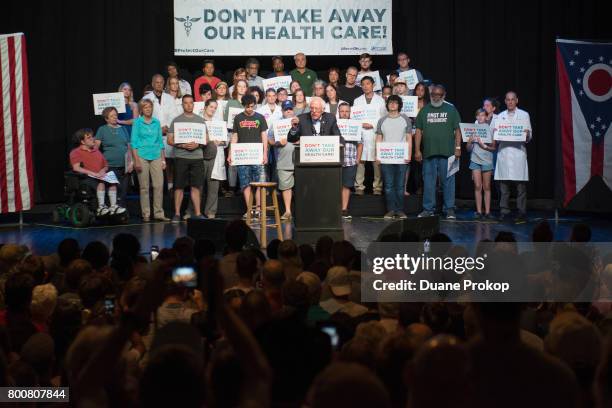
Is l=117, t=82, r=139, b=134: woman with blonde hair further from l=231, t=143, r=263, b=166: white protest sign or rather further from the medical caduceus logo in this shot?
l=231, t=143, r=263, b=166: white protest sign

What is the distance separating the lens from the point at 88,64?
14.0 metres

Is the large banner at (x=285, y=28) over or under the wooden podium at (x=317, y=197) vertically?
over

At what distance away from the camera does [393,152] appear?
11883mm

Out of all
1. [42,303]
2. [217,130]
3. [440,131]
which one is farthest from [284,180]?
[42,303]

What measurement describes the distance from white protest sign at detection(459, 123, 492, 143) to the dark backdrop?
2.21 meters

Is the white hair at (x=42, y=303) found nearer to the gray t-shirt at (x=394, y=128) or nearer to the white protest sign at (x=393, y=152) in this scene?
the white protest sign at (x=393, y=152)

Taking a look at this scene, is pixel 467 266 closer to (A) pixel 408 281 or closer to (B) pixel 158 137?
(A) pixel 408 281

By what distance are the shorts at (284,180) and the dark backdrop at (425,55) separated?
3378mm

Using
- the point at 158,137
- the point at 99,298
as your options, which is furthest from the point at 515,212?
the point at 99,298

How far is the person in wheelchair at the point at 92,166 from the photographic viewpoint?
Result: 11555mm

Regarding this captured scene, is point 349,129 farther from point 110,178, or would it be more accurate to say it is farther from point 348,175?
point 110,178

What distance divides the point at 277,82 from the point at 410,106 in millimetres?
2217

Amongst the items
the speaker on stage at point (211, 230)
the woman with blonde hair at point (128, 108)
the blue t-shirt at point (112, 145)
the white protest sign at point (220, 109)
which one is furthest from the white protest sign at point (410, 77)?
the speaker on stage at point (211, 230)

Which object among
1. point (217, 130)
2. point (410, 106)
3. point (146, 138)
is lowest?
point (146, 138)
